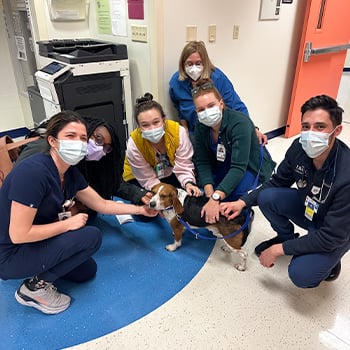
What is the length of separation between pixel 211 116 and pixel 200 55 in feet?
2.34

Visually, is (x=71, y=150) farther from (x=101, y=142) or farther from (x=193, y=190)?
(x=193, y=190)

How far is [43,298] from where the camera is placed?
1.47 m

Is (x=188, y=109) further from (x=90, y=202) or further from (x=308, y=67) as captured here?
(x=308, y=67)

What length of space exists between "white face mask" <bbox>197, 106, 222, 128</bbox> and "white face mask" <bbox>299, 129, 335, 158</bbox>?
0.52 meters

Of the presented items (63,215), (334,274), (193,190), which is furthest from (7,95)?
(334,274)

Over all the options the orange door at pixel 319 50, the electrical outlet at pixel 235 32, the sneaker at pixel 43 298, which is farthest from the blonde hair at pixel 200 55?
the sneaker at pixel 43 298

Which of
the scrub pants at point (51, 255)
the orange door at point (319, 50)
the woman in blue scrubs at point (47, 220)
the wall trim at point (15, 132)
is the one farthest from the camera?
the wall trim at point (15, 132)

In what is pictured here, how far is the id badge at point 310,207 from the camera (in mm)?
1438

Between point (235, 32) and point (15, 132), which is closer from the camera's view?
point (235, 32)

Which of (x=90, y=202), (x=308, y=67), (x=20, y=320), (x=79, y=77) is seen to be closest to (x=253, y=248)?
(x=90, y=202)

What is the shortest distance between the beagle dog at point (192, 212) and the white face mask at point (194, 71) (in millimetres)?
924

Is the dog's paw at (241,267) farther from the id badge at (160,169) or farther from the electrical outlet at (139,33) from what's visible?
the electrical outlet at (139,33)

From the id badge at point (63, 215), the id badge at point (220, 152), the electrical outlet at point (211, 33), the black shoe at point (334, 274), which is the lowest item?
the black shoe at point (334, 274)

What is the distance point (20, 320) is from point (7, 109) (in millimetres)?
2676
